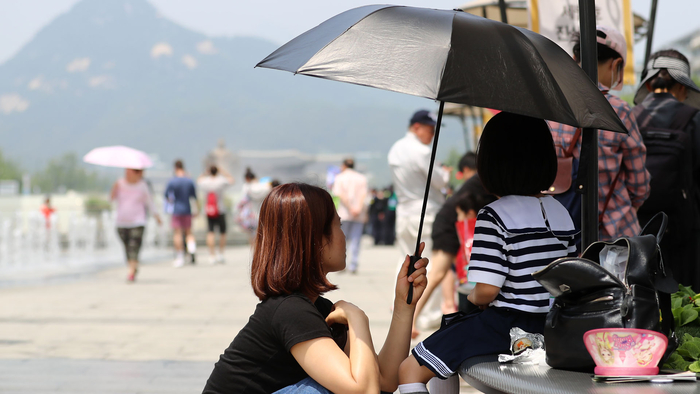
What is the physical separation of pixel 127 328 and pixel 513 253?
548cm

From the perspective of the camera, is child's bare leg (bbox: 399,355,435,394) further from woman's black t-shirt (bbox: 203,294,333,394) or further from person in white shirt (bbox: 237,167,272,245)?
person in white shirt (bbox: 237,167,272,245)

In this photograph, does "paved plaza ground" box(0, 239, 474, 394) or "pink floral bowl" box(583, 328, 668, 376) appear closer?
"pink floral bowl" box(583, 328, 668, 376)

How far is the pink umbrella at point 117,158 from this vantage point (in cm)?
977

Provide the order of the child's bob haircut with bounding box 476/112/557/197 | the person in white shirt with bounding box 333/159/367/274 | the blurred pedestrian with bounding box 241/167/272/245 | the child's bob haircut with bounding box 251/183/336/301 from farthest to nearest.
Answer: the blurred pedestrian with bounding box 241/167/272/245
the person in white shirt with bounding box 333/159/367/274
the child's bob haircut with bounding box 476/112/557/197
the child's bob haircut with bounding box 251/183/336/301

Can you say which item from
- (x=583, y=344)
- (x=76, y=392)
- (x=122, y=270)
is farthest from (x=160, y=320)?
(x=122, y=270)

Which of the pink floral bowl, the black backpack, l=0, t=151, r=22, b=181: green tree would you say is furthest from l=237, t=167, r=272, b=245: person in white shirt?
l=0, t=151, r=22, b=181: green tree

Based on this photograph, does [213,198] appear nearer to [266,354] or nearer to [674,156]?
[674,156]

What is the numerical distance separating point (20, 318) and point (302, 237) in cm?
653

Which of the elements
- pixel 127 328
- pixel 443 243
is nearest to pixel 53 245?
pixel 127 328

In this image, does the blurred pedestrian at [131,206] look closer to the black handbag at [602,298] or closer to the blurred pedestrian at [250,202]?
the blurred pedestrian at [250,202]

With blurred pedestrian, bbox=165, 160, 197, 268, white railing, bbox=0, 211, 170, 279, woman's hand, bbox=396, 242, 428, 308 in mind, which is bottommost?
white railing, bbox=0, 211, 170, 279

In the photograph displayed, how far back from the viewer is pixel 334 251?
7.81 ft

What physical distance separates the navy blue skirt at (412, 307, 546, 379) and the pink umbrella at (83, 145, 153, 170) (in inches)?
306

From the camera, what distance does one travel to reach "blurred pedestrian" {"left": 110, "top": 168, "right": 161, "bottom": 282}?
37.9 feet
